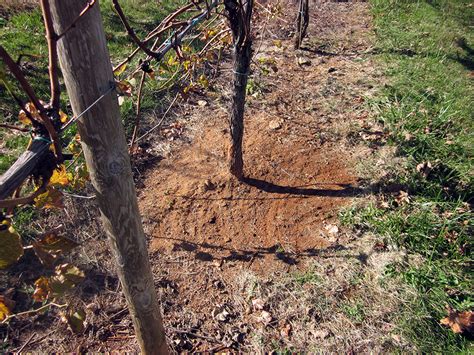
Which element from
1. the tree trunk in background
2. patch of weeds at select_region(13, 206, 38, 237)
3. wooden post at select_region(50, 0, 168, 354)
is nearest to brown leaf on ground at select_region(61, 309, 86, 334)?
wooden post at select_region(50, 0, 168, 354)

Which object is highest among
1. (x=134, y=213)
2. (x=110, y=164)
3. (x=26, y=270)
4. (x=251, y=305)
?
(x=110, y=164)

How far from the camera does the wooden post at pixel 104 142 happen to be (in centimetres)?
101

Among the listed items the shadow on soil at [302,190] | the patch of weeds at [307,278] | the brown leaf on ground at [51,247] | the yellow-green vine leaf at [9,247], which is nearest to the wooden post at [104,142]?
the brown leaf on ground at [51,247]

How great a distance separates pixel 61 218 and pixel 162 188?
32.5 inches

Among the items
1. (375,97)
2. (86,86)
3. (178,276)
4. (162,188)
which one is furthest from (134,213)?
(375,97)

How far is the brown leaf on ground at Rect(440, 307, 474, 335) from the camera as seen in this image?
7.84ft

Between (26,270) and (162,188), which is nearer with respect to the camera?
(26,270)

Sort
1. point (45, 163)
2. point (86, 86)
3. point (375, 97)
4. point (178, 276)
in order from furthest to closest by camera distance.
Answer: point (375, 97), point (178, 276), point (45, 163), point (86, 86)

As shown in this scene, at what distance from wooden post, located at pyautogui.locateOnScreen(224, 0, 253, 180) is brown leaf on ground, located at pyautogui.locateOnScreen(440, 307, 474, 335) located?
1.86 meters

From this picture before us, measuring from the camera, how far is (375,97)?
438cm

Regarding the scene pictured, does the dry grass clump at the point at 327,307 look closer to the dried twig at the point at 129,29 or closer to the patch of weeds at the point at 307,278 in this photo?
the patch of weeds at the point at 307,278

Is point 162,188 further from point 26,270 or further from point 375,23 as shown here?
point 375,23

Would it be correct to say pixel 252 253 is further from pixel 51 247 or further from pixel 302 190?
pixel 51 247

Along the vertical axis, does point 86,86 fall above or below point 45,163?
above
